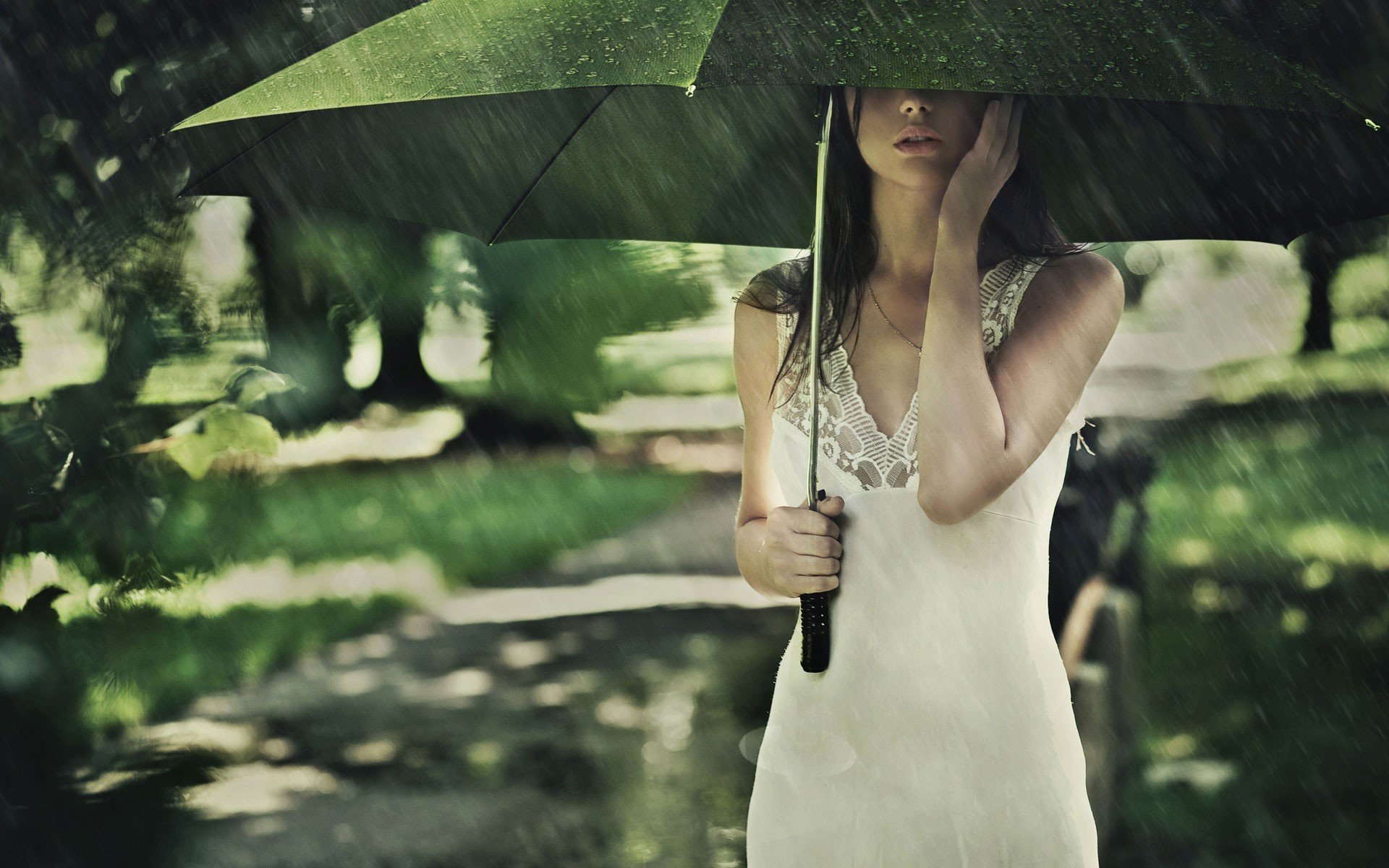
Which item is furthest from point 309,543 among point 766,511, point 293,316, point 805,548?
point 805,548

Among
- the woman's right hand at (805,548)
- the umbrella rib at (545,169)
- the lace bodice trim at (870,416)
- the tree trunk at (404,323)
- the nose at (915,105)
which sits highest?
the nose at (915,105)

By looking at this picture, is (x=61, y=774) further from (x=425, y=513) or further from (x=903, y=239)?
(x=903, y=239)

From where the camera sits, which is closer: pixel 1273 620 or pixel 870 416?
pixel 870 416

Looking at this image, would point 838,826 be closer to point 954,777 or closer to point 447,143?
point 954,777

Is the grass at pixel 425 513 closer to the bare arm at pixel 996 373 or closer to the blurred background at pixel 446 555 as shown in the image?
the blurred background at pixel 446 555

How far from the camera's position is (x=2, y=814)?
16.6ft

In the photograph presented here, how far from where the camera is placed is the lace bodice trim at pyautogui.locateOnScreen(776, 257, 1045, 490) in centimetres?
181

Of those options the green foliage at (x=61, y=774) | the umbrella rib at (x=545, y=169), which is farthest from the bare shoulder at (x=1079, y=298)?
the green foliage at (x=61, y=774)

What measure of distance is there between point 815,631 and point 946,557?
0.73ft

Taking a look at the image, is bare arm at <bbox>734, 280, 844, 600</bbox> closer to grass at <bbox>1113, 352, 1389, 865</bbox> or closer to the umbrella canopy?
the umbrella canopy

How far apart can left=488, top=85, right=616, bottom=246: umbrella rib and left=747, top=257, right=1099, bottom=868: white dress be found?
0.81 meters

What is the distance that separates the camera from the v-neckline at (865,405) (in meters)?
1.83

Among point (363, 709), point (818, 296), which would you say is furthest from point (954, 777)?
point (363, 709)

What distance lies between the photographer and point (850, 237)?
6.59ft
